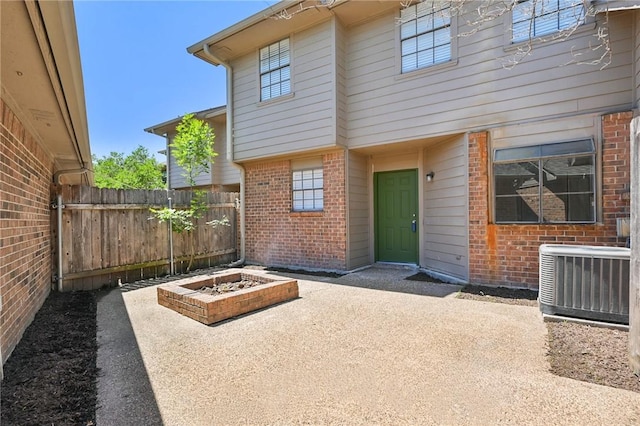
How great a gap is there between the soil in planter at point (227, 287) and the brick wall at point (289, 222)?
7.69 ft

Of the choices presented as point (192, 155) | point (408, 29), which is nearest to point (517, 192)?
point (408, 29)

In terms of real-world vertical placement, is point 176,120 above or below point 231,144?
above

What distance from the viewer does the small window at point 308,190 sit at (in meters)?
7.36

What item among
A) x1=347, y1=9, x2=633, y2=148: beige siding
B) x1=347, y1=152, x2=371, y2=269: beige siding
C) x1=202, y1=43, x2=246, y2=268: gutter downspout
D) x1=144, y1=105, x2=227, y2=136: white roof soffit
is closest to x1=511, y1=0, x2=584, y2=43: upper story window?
x1=347, y1=9, x2=633, y2=148: beige siding

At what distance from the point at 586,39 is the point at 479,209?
283cm

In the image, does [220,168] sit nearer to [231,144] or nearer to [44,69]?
[231,144]

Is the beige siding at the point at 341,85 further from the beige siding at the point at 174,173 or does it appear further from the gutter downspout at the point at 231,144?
the beige siding at the point at 174,173

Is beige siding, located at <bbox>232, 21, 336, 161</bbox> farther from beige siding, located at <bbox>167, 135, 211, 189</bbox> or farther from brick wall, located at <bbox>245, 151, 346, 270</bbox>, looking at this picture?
beige siding, located at <bbox>167, 135, 211, 189</bbox>

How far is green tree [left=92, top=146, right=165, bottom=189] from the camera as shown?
64.8ft

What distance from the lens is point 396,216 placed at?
7.35 metres

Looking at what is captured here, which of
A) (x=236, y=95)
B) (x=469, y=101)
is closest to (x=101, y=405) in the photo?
(x=469, y=101)

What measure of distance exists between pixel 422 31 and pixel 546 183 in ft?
11.6

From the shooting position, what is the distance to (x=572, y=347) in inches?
116

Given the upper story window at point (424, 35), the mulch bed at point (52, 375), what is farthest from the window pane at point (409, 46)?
the mulch bed at point (52, 375)
